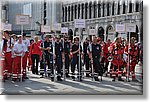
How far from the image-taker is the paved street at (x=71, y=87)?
15.3 ft

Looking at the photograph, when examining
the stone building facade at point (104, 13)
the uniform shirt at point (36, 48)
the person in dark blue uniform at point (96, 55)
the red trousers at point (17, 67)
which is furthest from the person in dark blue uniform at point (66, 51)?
the red trousers at point (17, 67)

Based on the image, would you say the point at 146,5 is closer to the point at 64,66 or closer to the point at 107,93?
the point at 107,93

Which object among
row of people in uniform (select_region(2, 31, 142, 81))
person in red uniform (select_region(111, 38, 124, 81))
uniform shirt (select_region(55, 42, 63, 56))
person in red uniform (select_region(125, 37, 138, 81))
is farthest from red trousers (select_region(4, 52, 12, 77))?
person in red uniform (select_region(125, 37, 138, 81))

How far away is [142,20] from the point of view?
15.2 feet

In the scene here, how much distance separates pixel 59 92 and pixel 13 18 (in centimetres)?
119

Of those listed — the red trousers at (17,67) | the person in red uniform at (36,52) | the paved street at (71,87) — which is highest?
the person in red uniform at (36,52)

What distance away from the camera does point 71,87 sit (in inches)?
192

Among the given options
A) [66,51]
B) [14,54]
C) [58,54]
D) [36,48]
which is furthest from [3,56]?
[36,48]

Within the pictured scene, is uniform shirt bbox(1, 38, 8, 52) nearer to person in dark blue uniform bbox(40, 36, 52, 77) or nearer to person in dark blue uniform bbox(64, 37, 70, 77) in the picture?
person in dark blue uniform bbox(40, 36, 52, 77)

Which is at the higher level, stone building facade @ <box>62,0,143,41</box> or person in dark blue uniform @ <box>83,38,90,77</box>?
stone building facade @ <box>62,0,143,41</box>

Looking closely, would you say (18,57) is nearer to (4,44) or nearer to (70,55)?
(4,44)

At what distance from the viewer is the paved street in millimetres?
4658

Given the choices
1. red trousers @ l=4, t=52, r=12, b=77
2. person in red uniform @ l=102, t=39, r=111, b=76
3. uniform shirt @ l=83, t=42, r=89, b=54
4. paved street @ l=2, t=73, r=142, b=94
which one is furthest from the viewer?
person in red uniform @ l=102, t=39, r=111, b=76

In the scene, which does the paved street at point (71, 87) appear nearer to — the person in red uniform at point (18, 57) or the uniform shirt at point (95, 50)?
the person in red uniform at point (18, 57)
